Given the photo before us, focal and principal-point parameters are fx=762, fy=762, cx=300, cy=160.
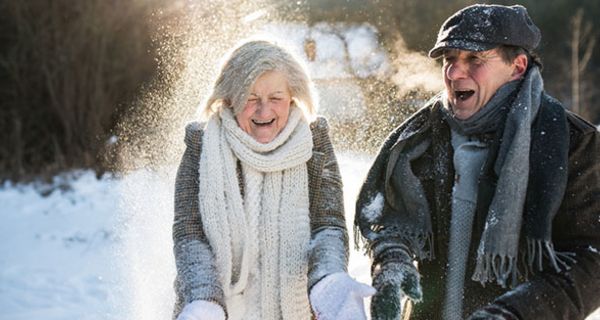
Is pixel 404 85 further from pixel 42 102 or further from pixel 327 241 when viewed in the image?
pixel 42 102

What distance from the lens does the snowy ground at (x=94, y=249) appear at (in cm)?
472

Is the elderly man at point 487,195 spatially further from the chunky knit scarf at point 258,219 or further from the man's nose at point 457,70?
the chunky knit scarf at point 258,219

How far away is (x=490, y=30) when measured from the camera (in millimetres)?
2584

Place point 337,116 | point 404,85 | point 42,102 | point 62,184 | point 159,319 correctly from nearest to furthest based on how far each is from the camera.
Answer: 1. point 159,319
2. point 404,85
3. point 337,116
4. point 62,184
5. point 42,102

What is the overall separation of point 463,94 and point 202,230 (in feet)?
3.47

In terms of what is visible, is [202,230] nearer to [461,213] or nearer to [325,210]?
[325,210]

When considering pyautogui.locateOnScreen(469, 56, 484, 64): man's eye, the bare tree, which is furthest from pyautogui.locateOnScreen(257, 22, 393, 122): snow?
the bare tree

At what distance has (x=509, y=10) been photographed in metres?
2.62

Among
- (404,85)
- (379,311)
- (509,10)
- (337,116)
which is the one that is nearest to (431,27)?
(337,116)

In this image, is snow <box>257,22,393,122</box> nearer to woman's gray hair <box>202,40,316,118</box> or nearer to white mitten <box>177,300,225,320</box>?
woman's gray hair <box>202,40,316,118</box>

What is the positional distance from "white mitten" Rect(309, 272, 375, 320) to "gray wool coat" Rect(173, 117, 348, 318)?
0.05 meters

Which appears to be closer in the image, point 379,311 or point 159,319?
point 379,311

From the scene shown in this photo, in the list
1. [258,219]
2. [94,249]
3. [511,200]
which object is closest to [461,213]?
[511,200]

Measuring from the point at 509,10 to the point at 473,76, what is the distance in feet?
0.84
